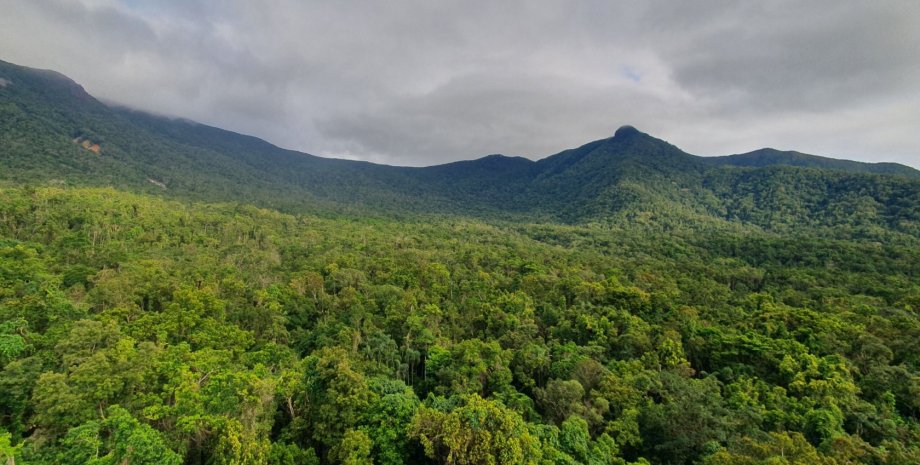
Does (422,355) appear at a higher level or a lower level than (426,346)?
lower

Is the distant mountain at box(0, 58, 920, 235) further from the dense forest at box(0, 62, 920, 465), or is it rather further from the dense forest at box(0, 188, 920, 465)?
the dense forest at box(0, 188, 920, 465)

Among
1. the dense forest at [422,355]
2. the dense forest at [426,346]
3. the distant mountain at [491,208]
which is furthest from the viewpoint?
the distant mountain at [491,208]

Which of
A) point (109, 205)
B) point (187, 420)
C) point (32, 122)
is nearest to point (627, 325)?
point (187, 420)

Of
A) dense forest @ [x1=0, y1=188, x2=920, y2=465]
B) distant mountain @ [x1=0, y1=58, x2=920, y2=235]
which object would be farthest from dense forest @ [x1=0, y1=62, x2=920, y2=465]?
distant mountain @ [x1=0, y1=58, x2=920, y2=235]

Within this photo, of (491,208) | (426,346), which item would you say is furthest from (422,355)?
(491,208)

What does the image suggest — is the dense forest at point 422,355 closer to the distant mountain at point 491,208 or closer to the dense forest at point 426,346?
the dense forest at point 426,346

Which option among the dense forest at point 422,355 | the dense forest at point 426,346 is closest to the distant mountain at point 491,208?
the dense forest at point 426,346

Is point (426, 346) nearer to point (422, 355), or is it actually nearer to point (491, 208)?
point (422, 355)
